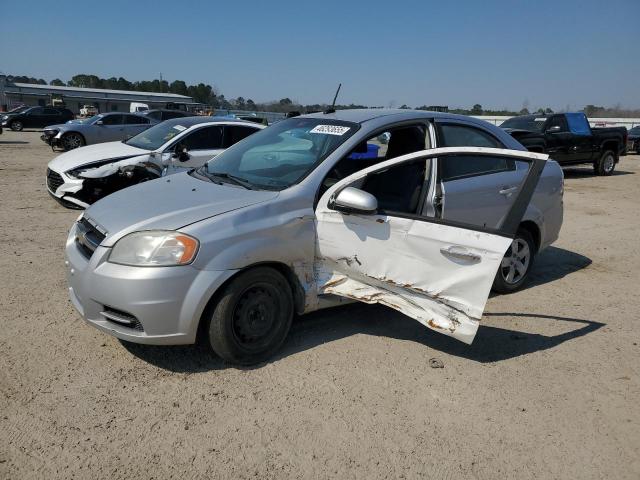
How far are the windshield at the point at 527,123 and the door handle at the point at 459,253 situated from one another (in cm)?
1200

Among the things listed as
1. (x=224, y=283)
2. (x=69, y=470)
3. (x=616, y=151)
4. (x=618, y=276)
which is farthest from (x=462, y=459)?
(x=616, y=151)

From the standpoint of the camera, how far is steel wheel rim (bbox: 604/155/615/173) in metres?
15.0

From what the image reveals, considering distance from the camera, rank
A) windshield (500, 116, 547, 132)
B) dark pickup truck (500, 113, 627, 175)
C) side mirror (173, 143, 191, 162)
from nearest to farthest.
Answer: side mirror (173, 143, 191, 162)
dark pickup truck (500, 113, 627, 175)
windshield (500, 116, 547, 132)

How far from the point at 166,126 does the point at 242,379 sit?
647cm

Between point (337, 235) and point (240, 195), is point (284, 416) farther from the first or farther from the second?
point (240, 195)

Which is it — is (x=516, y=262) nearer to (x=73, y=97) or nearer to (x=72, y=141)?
(x=72, y=141)

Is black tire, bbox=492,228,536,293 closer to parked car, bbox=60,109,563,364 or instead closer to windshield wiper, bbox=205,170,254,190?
parked car, bbox=60,109,563,364

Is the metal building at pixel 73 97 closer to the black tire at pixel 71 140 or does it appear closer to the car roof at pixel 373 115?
the black tire at pixel 71 140

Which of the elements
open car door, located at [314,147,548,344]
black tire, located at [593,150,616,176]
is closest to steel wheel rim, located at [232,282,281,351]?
open car door, located at [314,147,548,344]

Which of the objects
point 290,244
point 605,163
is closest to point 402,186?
point 290,244

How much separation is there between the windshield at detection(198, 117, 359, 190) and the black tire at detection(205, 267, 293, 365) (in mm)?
688

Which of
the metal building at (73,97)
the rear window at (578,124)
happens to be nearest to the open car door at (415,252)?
the rear window at (578,124)

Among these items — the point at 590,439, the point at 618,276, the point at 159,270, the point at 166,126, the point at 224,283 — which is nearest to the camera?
the point at 590,439

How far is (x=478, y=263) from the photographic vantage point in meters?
2.97
